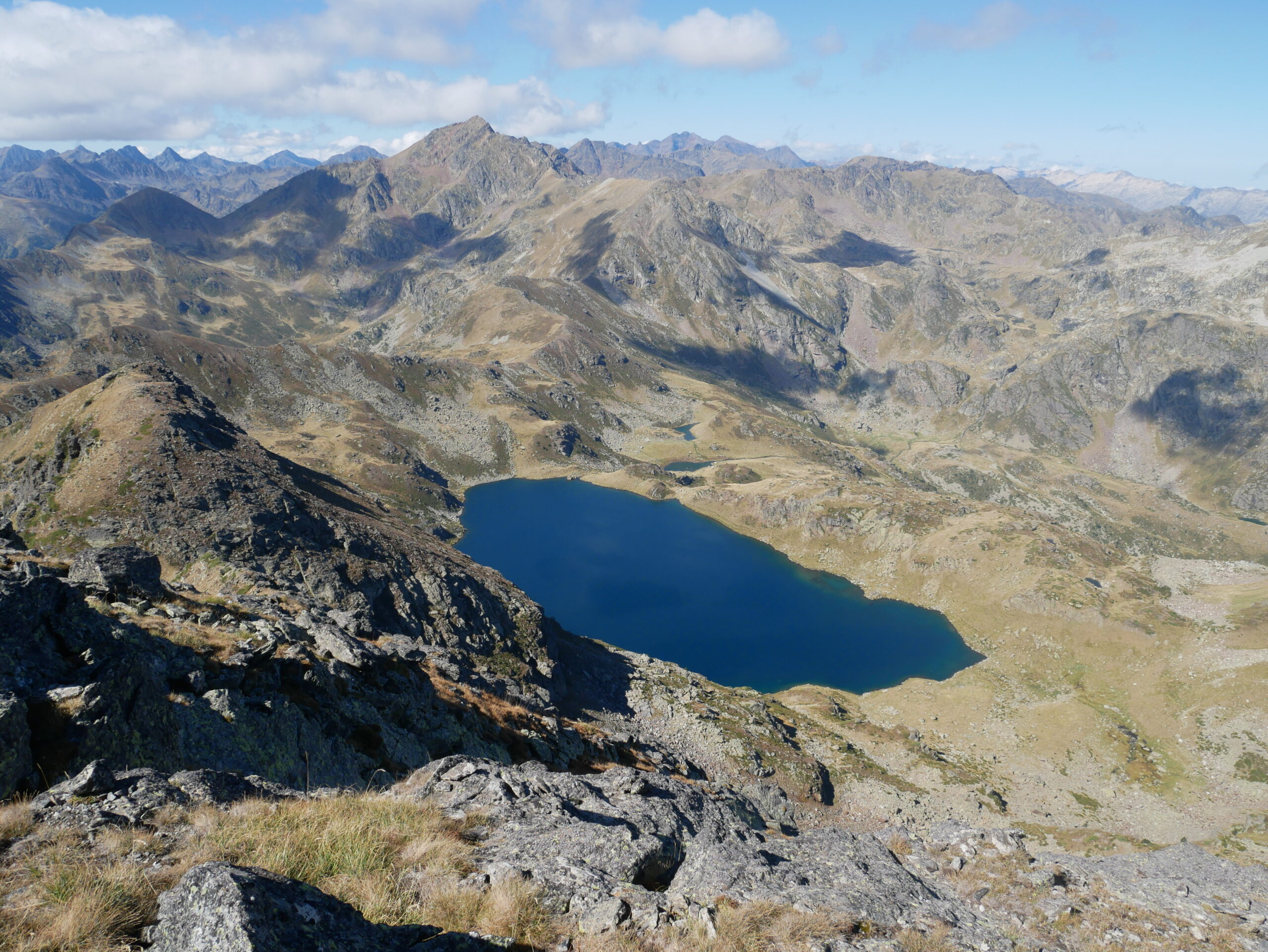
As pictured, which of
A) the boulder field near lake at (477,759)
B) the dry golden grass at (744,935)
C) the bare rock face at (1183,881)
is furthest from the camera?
the bare rock face at (1183,881)

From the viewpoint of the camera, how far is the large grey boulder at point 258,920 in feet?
25.1

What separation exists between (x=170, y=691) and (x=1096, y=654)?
136278mm

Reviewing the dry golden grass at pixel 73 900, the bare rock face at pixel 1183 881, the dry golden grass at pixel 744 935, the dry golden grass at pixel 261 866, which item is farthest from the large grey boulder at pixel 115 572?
the bare rock face at pixel 1183 881

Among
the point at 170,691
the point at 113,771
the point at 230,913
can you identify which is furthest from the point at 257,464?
the point at 230,913

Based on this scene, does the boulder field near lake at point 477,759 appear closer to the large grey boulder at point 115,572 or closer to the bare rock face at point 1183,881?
the large grey boulder at point 115,572

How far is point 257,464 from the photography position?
8200cm

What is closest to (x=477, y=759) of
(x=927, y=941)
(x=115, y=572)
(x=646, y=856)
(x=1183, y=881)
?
(x=646, y=856)

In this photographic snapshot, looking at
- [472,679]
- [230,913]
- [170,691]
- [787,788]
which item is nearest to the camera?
[230,913]

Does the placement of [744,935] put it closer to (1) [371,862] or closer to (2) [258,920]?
(1) [371,862]

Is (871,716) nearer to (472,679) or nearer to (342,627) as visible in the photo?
(472,679)

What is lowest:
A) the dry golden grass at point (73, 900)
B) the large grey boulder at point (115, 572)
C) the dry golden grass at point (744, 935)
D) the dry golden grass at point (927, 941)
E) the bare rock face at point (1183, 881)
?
the bare rock face at point (1183, 881)

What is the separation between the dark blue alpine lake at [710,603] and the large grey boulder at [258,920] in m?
104

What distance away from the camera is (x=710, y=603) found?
140 metres

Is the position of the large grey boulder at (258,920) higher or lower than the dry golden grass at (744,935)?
higher
